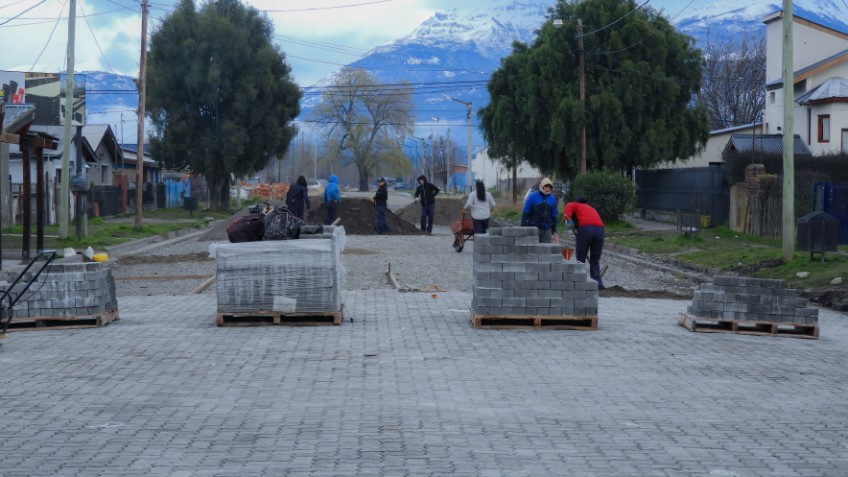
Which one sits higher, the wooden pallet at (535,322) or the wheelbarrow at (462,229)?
the wheelbarrow at (462,229)

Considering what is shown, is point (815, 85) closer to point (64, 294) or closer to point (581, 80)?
point (581, 80)

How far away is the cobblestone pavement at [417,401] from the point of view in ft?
21.8

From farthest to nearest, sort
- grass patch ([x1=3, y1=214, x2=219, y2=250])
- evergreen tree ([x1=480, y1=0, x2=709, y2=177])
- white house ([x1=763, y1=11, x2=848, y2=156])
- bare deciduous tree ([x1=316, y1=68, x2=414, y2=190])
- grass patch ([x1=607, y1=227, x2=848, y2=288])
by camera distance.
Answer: bare deciduous tree ([x1=316, y1=68, x2=414, y2=190]), white house ([x1=763, y1=11, x2=848, y2=156]), evergreen tree ([x1=480, y1=0, x2=709, y2=177]), grass patch ([x1=3, y1=214, x2=219, y2=250]), grass patch ([x1=607, y1=227, x2=848, y2=288])

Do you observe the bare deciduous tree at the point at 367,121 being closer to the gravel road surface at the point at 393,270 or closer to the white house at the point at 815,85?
the white house at the point at 815,85

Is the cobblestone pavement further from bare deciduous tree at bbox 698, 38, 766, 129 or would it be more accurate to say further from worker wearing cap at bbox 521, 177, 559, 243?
bare deciduous tree at bbox 698, 38, 766, 129

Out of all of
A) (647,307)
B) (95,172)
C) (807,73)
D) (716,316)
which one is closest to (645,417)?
(716,316)

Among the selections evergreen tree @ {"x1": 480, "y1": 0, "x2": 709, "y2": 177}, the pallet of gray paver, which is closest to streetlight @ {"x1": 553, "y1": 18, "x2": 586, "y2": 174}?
evergreen tree @ {"x1": 480, "y1": 0, "x2": 709, "y2": 177}

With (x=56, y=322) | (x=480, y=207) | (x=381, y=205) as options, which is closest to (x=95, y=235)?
(x=381, y=205)

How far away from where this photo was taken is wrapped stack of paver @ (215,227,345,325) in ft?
42.5

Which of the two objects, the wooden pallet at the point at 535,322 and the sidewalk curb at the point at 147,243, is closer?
the wooden pallet at the point at 535,322

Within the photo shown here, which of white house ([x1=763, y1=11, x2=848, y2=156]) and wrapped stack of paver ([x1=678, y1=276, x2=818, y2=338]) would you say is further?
white house ([x1=763, y1=11, x2=848, y2=156])

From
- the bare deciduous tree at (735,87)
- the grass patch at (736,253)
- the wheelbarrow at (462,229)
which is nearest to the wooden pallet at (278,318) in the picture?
the grass patch at (736,253)

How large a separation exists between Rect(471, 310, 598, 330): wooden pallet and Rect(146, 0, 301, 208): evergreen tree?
44.3m

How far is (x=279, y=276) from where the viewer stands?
12977 mm
